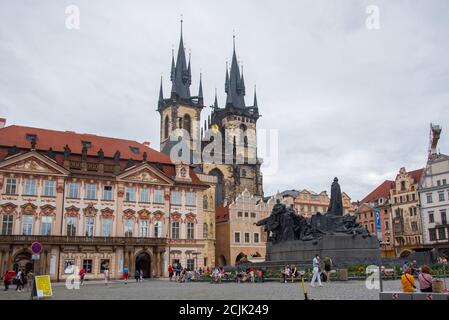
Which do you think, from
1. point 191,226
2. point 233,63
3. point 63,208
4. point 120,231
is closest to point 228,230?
point 191,226

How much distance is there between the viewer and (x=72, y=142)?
2024 inches

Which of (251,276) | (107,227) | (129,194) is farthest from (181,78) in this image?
(251,276)

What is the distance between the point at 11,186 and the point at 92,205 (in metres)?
7.39

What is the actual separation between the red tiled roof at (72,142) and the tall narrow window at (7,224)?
22.1 feet

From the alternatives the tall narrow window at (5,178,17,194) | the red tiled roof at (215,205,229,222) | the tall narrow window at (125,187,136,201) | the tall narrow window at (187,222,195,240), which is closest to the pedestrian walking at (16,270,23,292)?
the tall narrow window at (5,178,17,194)

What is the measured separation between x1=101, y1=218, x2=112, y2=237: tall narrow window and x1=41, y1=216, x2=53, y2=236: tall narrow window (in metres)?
4.86

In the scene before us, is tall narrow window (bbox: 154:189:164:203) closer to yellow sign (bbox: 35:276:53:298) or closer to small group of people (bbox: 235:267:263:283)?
small group of people (bbox: 235:267:263:283)

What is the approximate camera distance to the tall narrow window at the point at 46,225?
45.4m

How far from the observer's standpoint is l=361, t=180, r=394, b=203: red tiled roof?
A: 243 ft

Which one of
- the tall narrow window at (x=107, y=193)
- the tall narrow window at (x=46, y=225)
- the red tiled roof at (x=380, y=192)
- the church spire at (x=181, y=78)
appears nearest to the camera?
the tall narrow window at (x=46, y=225)

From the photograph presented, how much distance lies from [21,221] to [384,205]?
49914 mm

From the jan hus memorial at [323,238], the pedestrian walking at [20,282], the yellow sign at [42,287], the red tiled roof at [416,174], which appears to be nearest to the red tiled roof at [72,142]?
the pedestrian walking at [20,282]

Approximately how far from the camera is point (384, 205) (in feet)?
239

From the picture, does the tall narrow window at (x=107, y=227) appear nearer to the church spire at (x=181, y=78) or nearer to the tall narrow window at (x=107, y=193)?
the tall narrow window at (x=107, y=193)
